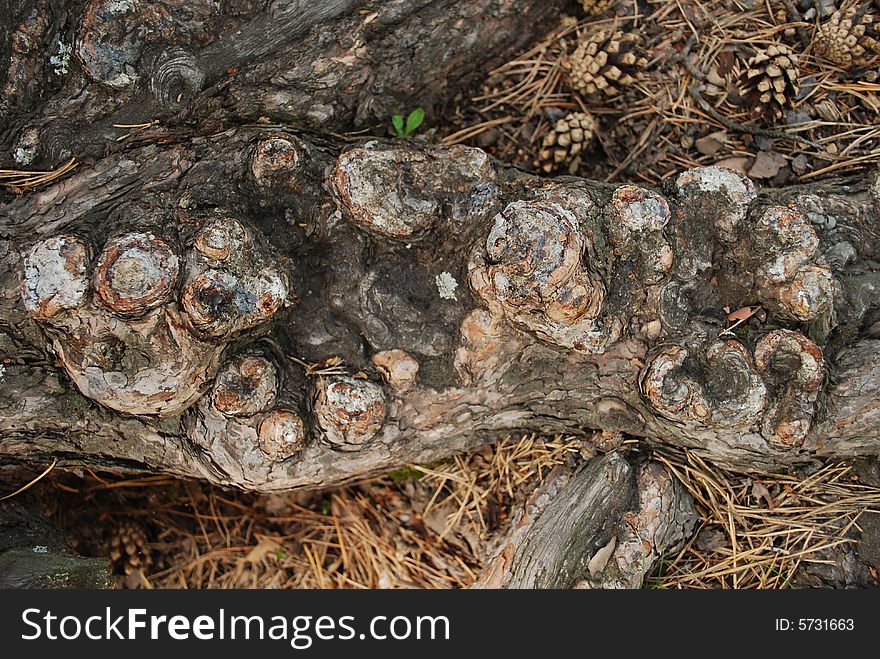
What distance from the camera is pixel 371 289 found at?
2121 mm

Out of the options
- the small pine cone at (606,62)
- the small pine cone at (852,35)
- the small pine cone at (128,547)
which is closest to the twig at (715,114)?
the small pine cone at (606,62)

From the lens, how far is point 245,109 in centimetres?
222

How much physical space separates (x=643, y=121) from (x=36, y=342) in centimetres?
A: 207

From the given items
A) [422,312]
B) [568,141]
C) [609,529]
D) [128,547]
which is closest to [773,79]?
[568,141]

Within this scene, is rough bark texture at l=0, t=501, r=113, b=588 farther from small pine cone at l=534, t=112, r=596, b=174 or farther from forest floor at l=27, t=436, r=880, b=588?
small pine cone at l=534, t=112, r=596, b=174

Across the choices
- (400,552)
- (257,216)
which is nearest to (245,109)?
(257,216)

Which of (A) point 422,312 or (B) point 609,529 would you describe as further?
(B) point 609,529

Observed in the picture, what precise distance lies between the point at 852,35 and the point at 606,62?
0.76 metres

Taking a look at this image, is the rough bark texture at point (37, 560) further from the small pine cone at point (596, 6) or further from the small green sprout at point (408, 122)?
the small pine cone at point (596, 6)

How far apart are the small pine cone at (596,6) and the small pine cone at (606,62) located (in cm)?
8

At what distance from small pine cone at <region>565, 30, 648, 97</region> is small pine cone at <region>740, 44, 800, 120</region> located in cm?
35

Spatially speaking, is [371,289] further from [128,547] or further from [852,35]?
[852,35]

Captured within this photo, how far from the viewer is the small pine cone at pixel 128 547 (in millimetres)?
2787
